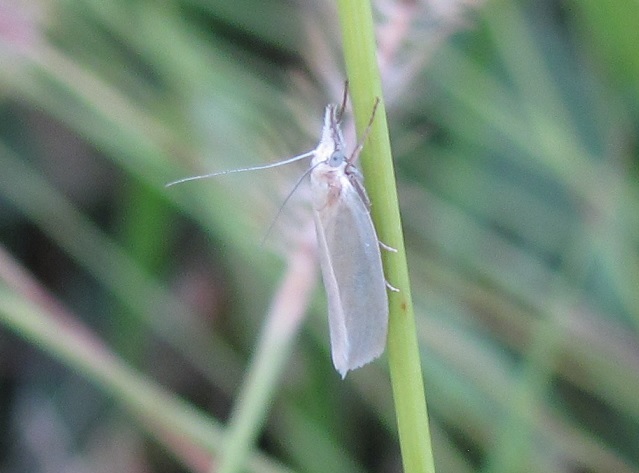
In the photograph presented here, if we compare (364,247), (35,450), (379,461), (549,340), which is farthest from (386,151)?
(35,450)

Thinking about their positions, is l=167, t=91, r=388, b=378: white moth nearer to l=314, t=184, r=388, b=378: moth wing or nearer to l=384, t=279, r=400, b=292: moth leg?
l=314, t=184, r=388, b=378: moth wing

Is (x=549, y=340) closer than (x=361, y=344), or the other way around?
(x=361, y=344)

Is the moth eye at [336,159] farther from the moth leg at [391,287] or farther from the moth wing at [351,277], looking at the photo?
the moth leg at [391,287]

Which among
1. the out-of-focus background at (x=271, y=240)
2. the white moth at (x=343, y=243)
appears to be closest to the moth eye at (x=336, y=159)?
the white moth at (x=343, y=243)

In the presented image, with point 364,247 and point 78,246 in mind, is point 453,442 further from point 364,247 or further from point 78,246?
point 78,246

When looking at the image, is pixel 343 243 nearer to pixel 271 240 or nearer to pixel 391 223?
pixel 271 240

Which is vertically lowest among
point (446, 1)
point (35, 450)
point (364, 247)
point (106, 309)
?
point (35, 450)

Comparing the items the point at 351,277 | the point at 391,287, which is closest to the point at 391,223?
the point at 391,287
